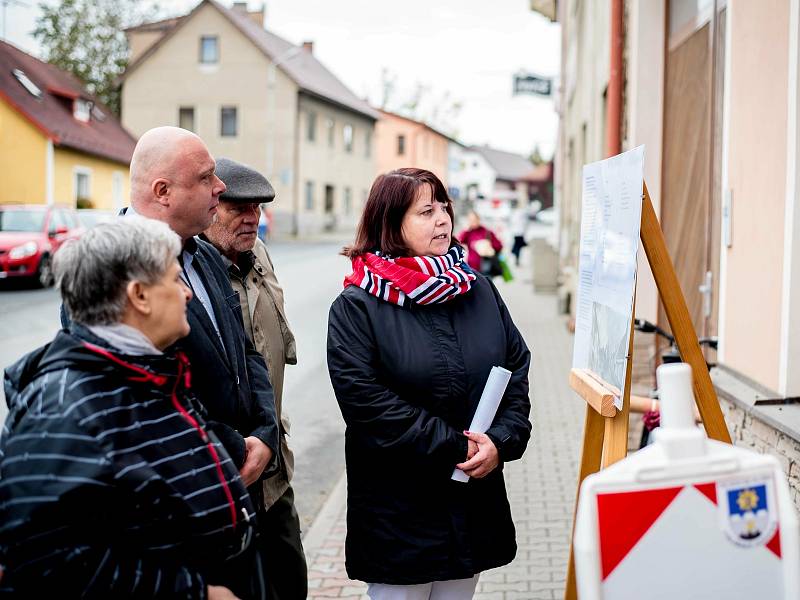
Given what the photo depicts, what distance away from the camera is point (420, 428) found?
3059 mm

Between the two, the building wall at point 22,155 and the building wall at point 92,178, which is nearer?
the building wall at point 22,155

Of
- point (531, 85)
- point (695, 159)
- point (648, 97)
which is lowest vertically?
point (695, 159)

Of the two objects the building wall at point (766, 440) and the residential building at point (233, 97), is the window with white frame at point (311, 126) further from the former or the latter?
the building wall at point (766, 440)

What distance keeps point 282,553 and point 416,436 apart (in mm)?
838

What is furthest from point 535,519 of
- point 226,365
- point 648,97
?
point 648,97

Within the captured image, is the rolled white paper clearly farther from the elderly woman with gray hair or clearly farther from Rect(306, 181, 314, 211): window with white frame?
Rect(306, 181, 314, 211): window with white frame

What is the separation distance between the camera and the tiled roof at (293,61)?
45656 millimetres

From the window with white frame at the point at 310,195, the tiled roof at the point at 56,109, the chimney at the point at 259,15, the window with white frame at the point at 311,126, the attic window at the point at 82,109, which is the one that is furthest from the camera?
the chimney at the point at 259,15

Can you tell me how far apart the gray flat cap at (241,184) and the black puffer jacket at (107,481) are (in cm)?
144

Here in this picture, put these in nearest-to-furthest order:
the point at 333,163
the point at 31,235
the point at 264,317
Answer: the point at 264,317, the point at 31,235, the point at 333,163

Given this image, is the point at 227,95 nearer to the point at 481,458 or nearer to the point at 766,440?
the point at 766,440

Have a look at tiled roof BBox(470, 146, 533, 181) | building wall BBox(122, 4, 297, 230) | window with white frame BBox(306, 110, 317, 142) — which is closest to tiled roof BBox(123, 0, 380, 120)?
building wall BBox(122, 4, 297, 230)

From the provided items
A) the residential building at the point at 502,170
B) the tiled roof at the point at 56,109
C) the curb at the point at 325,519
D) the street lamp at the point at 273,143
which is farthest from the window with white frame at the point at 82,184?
the residential building at the point at 502,170

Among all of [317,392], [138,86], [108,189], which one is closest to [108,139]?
[108,189]
